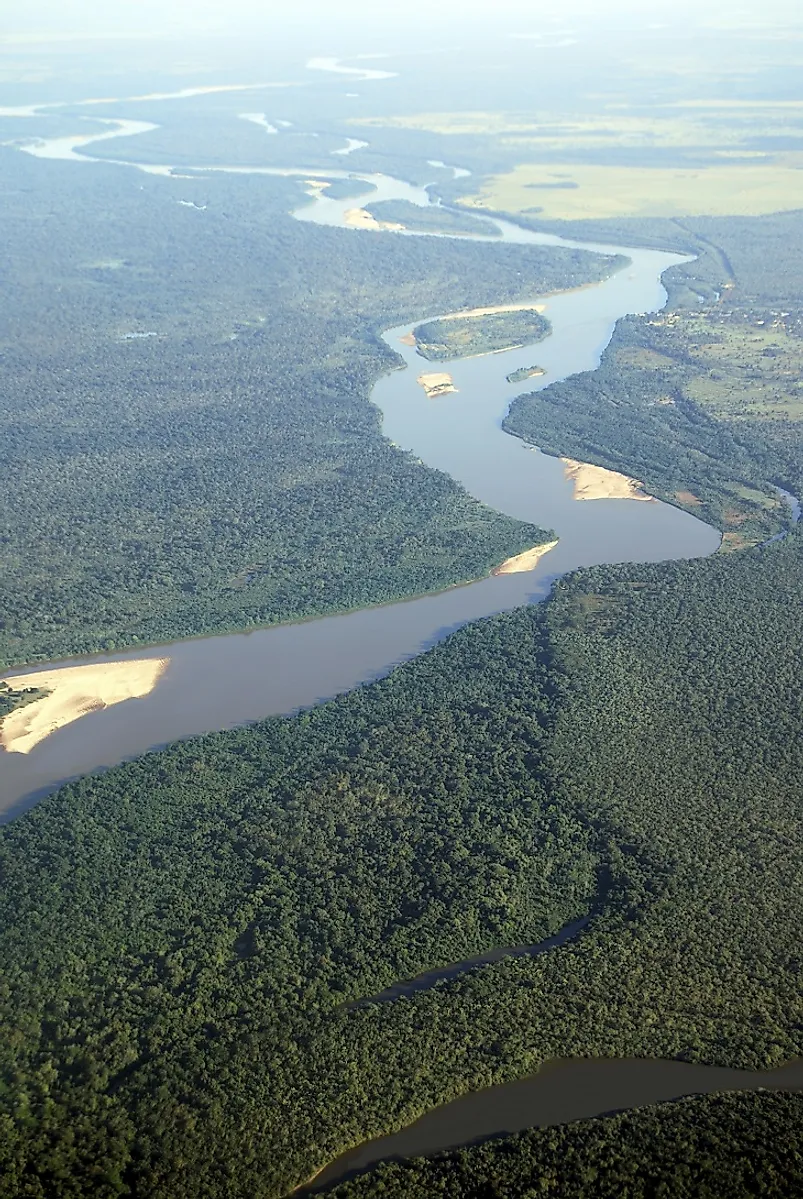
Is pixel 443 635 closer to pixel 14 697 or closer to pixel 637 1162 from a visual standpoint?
pixel 14 697

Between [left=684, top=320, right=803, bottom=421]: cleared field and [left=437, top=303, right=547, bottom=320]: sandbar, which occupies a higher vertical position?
[left=437, top=303, right=547, bottom=320]: sandbar

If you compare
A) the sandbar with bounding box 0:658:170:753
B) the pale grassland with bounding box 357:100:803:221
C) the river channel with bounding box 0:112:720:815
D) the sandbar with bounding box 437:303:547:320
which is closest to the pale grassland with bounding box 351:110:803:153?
the pale grassland with bounding box 357:100:803:221

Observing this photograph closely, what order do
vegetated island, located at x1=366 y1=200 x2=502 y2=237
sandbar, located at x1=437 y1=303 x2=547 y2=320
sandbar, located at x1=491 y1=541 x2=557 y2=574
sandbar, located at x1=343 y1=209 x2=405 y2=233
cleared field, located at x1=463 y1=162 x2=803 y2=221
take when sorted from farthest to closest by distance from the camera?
cleared field, located at x1=463 y1=162 x2=803 y2=221, sandbar, located at x1=343 y1=209 x2=405 y2=233, vegetated island, located at x1=366 y1=200 x2=502 y2=237, sandbar, located at x1=437 y1=303 x2=547 y2=320, sandbar, located at x1=491 y1=541 x2=557 y2=574

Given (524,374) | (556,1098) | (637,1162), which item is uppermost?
(524,374)

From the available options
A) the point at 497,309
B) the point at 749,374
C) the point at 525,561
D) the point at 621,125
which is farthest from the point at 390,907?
the point at 621,125

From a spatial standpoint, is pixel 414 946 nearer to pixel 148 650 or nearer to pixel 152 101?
pixel 148 650

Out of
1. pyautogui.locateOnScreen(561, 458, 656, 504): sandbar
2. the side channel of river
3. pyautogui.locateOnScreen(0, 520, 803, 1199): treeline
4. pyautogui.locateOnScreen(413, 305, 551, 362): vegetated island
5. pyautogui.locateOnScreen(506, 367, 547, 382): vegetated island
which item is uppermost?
pyautogui.locateOnScreen(413, 305, 551, 362): vegetated island

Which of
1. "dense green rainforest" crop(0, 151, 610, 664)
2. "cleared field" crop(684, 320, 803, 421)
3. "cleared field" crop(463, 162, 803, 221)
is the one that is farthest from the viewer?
"cleared field" crop(463, 162, 803, 221)

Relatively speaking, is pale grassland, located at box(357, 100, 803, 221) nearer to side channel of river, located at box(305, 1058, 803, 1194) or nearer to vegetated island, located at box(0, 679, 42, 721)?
vegetated island, located at box(0, 679, 42, 721)
